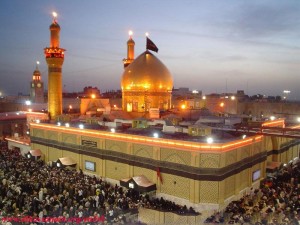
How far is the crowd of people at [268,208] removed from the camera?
14000 mm

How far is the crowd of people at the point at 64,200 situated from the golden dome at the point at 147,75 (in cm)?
1173

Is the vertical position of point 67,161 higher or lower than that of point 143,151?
lower

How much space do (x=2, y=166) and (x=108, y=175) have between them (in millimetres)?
7356

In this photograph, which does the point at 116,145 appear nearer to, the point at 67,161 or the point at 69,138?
the point at 67,161

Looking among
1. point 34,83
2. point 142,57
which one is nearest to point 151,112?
point 142,57

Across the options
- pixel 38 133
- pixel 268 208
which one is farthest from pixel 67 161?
pixel 268 208

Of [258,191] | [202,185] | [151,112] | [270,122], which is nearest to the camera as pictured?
[202,185]

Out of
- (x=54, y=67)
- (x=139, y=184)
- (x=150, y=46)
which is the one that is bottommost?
(x=139, y=184)

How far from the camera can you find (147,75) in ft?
96.4

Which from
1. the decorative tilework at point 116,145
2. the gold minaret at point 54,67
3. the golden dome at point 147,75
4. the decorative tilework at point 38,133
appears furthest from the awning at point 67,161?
the golden dome at point 147,75

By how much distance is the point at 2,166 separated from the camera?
21500 millimetres

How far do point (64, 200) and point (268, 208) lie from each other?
1013cm

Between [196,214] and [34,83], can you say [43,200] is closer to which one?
[196,214]

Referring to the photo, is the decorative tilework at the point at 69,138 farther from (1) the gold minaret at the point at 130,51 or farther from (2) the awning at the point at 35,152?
(1) the gold minaret at the point at 130,51
